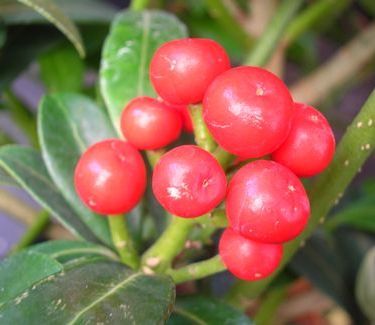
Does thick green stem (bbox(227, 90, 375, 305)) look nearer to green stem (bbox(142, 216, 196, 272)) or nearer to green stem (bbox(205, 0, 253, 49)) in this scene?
green stem (bbox(142, 216, 196, 272))

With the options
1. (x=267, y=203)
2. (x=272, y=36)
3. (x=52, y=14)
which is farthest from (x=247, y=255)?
(x=272, y=36)

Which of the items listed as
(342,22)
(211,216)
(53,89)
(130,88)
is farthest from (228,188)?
(342,22)

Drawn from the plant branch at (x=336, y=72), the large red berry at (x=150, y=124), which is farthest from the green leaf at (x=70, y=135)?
the plant branch at (x=336, y=72)

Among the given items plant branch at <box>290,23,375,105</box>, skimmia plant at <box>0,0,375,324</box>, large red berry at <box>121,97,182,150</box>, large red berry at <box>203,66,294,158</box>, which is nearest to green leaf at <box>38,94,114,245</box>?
skimmia plant at <box>0,0,375,324</box>

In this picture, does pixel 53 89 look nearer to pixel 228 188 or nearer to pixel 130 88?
pixel 130 88

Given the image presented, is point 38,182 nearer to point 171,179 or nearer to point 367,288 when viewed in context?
point 171,179
